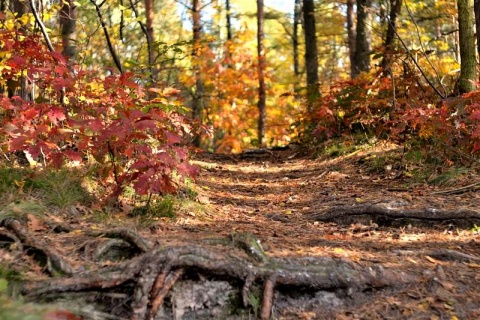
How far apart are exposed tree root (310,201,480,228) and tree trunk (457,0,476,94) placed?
9.85ft

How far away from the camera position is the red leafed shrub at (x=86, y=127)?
3873 millimetres

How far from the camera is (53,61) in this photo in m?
4.59

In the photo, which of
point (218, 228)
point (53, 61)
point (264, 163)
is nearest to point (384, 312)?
point (218, 228)

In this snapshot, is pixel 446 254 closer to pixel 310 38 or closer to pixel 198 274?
pixel 198 274

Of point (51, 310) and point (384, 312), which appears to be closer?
point (51, 310)

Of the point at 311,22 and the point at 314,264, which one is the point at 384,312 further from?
the point at 311,22

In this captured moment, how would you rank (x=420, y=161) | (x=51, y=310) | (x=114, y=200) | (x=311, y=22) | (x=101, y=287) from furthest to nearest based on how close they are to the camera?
(x=311, y=22)
(x=420, y=161)
(x=114, y=200)
(x=101, y=287)
(x=51, y=310)

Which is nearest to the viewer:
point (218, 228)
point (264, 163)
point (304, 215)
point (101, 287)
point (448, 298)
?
point (101, 287)

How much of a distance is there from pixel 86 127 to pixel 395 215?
295 centimetres

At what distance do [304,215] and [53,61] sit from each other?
302 cm

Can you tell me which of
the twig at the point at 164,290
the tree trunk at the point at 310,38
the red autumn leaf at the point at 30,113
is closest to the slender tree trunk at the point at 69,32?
the red autumn leaf at the point at 30,113

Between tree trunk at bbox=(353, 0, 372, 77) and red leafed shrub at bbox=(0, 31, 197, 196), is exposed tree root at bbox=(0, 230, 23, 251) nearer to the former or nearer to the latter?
red leafed shrub at bbox=(0, 31, 197, 196)

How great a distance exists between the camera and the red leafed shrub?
12.7 ft

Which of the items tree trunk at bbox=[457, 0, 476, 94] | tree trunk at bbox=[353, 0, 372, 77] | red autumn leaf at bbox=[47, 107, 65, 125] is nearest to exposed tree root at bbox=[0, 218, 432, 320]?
red autumn leaf at bbox=[47, 107, 65, 125]
